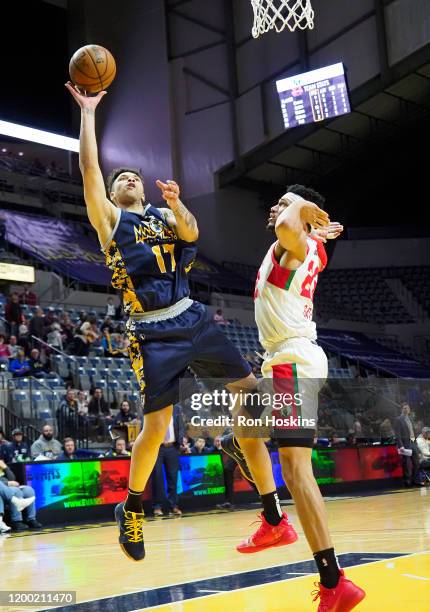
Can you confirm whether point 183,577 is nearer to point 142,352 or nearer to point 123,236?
point 142,352

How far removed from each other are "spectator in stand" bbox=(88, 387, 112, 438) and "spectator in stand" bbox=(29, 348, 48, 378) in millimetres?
1114

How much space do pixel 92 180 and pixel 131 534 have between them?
2030mm

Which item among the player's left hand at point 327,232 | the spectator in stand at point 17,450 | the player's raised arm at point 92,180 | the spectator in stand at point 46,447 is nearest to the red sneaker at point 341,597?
the player's left hand at point 327,232

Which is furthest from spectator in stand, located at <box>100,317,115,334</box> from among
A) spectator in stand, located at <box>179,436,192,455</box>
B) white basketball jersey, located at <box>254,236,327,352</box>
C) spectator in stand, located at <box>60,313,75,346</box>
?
white basketball jersey, located at <box>254,236,327,352</box>

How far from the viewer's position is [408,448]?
17750 mm

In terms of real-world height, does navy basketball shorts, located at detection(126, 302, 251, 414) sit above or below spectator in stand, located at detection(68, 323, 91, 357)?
below

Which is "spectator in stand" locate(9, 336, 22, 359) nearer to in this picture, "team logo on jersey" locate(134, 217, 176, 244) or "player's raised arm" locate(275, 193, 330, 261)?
"team logo on jersey" locate(134, 217, 176, 244)

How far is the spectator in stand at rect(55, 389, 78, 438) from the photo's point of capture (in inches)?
584

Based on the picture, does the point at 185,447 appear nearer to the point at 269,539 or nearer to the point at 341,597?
the point at 269,539

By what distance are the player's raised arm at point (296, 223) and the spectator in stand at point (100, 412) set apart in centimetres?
1092

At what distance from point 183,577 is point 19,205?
21734mm

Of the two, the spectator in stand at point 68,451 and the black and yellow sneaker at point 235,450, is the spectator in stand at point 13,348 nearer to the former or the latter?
the spectator in stand at point 68,451

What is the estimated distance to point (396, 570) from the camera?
6.15m

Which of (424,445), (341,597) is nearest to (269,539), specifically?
(341,597)
